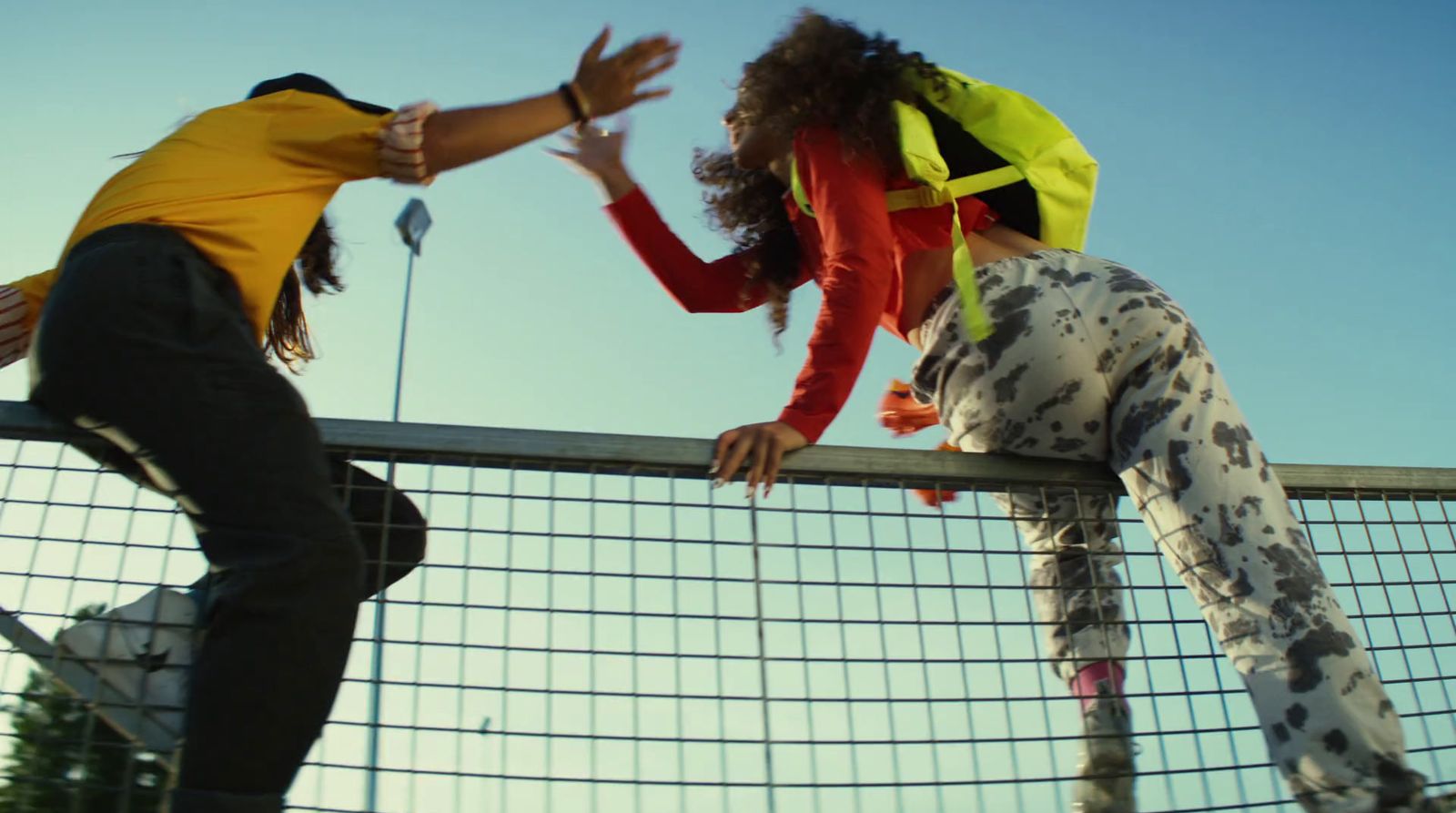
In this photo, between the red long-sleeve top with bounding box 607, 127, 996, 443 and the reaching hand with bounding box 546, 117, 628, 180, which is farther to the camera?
the reaching hand with bounding box 546, 117, 628, 180

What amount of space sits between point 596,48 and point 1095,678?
184 centimetres

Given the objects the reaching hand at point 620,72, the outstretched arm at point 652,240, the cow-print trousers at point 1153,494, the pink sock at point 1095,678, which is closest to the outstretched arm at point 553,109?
the reaching hand at point 620,72

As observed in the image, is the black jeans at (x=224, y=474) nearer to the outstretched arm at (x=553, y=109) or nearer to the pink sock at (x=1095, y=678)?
the outstretched arm at (x=553, y=109)

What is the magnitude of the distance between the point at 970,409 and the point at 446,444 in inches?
48.4

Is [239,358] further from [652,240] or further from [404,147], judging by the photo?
[652,240]

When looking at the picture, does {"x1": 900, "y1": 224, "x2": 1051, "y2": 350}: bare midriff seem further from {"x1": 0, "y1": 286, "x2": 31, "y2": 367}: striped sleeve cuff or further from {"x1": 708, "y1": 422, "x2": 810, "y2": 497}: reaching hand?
{"x1": 0, "y1": 286, "x2": 31, "y2": 367}: striped sleeve cuff

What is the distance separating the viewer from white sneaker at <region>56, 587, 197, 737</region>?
7.31ft

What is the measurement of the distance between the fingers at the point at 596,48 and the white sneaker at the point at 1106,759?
176 cm

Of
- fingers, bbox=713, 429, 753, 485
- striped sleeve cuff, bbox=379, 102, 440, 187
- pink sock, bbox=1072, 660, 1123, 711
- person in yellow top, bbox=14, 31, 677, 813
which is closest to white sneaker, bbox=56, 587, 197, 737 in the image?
person in yellow top, bbox=14, 31, 677, 813

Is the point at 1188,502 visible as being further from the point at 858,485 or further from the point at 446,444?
the point at 446,444

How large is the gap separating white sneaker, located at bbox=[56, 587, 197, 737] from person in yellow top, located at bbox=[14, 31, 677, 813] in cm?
26

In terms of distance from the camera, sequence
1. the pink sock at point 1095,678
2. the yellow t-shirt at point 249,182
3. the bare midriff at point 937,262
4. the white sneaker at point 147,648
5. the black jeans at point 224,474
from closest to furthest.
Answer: the black jeans at point 224,474 → the white sneaker at point 147,648 → the yellow t-shirt at point 249,182 → the pink sock at point 1095,678 → the bare midriff at point 937,262

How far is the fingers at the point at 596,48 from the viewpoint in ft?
8.75

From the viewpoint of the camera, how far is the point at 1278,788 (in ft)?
8.09
